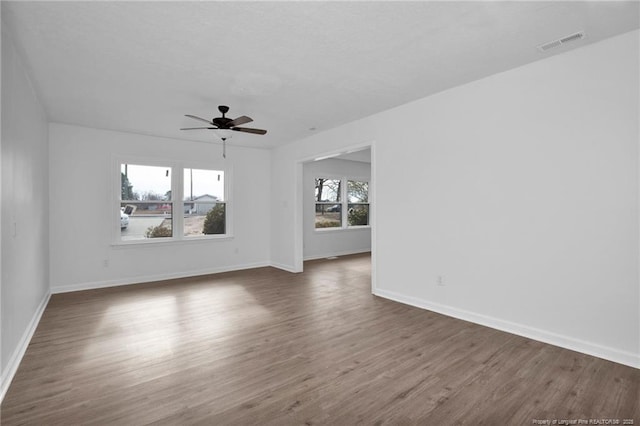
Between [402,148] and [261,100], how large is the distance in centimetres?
193

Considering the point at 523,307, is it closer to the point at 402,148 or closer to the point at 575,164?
the point at 575,164

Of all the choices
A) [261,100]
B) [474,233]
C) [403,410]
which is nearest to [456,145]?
[474,233]

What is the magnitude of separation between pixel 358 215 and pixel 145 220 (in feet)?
17.8

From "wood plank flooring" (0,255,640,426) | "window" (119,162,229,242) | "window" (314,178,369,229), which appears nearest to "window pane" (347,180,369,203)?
"window" (314,178,369,229)

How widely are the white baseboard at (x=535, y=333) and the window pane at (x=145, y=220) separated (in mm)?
4431

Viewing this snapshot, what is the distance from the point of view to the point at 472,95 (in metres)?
3.63

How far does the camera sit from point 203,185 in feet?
21.5

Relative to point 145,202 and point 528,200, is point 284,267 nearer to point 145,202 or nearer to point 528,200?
point 145,202

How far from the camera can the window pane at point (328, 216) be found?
848 centimetres

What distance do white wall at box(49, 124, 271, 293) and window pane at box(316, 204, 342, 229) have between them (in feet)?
7.86

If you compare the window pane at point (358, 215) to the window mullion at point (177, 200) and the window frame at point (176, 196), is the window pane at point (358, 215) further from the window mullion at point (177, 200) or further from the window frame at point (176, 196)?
the window mullion at point (177, 200)

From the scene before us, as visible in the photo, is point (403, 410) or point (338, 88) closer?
point (403, 410)

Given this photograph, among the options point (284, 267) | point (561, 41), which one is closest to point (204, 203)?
point (284, 267)

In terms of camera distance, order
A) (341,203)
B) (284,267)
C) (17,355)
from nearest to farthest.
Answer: (17,355)
(284,267)
(341,203)
